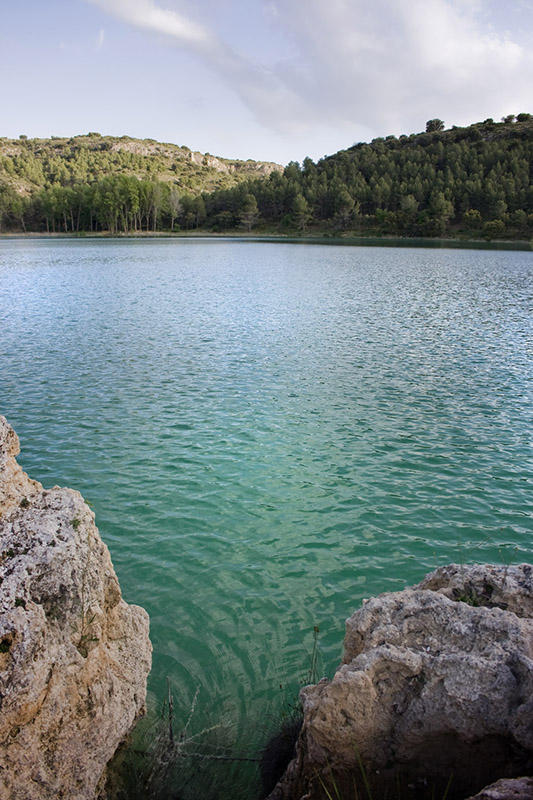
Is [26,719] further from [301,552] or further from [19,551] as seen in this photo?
[301,552]

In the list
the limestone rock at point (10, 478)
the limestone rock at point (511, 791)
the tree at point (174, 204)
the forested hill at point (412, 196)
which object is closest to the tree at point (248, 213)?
the forested hill at point (412, 196)

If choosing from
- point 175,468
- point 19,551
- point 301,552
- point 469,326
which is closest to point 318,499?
point 301,552

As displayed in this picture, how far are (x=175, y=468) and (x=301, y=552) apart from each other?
380 centimetres

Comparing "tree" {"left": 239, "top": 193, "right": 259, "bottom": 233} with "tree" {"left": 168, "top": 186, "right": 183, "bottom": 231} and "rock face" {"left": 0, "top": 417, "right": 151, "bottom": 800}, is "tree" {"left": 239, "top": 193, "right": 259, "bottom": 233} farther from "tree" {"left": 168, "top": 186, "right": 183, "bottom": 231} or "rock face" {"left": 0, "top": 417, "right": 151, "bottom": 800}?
"rock face" {"left": 0, "top": 417, "right": 151, "bottom": 800}

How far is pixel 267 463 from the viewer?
1115 cm

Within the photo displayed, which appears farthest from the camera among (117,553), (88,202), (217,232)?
(217,232)

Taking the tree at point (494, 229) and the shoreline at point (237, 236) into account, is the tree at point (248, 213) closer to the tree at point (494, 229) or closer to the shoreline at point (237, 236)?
the shoreline at point (237, 236)

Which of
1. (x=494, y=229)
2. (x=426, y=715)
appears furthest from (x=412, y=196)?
(x=426, y=715)

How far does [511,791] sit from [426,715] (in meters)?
0.92

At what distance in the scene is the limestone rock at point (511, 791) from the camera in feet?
8.16

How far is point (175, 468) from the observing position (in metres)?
10.9

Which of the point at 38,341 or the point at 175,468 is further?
the point at 38,341

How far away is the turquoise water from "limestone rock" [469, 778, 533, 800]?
3.38 meters

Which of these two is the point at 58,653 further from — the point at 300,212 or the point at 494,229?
the point at 300,212
